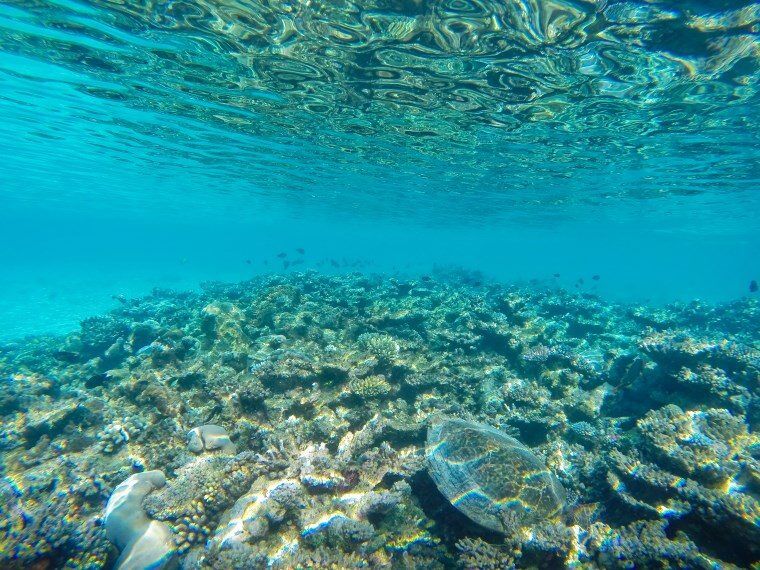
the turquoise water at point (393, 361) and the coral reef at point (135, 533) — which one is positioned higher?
the turquoise water at point (393, 361)

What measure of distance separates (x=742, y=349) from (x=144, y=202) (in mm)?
63672

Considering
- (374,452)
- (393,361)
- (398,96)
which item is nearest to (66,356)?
(393,361)

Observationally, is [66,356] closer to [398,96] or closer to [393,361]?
[393,361]

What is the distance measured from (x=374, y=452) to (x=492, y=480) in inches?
85.3

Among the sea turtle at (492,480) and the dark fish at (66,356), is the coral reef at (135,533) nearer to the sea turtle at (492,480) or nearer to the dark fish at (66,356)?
the sea turtle at (492,480)

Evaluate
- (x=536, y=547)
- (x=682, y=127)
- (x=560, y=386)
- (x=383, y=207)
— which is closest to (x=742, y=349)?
(x=560, y=386)

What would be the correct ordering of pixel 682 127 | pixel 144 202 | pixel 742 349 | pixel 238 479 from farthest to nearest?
pixel 144 202 < pixel 682 127 < pixel 742 349 < pixel 238 479

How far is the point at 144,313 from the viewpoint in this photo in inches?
709

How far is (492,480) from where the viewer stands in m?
4.84

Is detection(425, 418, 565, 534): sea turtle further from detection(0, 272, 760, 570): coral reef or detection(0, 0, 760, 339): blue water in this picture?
detection(0, 0, 760, 339): blue water

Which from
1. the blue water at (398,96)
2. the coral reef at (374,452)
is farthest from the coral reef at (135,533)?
the blue water at (398,96)

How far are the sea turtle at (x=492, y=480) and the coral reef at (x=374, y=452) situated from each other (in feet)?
0.10

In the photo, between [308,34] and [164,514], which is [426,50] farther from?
[164,514]

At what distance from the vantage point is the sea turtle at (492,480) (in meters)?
4.63
